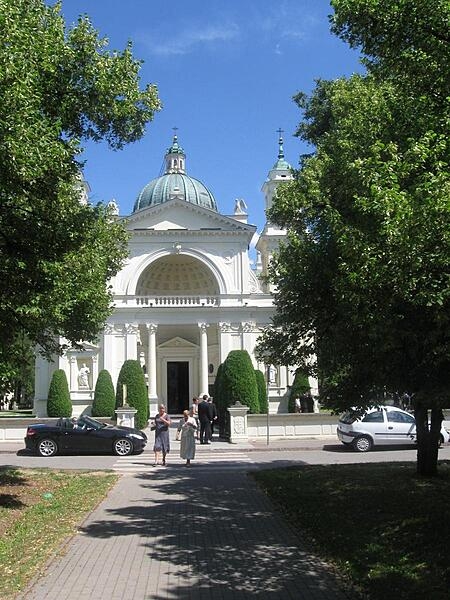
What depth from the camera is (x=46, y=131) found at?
327 inches

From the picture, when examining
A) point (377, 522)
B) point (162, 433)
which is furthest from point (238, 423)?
point (377, 522)

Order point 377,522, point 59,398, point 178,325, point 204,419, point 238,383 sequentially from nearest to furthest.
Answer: point 377,522
point 204,419
point 238,383
point 59,398
point 178,325

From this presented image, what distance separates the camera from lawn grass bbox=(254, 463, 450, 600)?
6.76 metres

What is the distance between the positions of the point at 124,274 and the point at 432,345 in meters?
39.9

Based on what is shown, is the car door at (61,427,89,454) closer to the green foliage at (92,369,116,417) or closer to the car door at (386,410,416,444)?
the car door at (386,410,416,444)

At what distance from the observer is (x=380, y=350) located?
26.6ft

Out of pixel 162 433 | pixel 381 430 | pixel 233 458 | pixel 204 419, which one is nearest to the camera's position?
pixel 162 433

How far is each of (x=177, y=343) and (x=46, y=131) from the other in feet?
134

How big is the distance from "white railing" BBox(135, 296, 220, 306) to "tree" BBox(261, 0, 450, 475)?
3253 cm

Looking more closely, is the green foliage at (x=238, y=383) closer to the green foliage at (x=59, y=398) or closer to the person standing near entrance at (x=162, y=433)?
the person standing near entrance at (x=162, y=433)

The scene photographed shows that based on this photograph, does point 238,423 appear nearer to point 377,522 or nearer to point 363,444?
point 363,444

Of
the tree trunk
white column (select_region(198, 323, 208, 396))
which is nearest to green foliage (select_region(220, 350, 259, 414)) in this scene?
the tree trunk

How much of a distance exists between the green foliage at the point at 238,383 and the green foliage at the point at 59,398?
541 inches

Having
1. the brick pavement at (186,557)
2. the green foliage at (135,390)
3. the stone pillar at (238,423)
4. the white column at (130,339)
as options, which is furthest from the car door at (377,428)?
the white column at (130,339)
